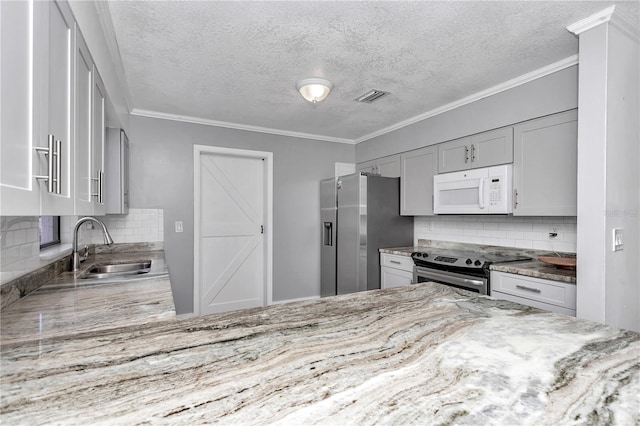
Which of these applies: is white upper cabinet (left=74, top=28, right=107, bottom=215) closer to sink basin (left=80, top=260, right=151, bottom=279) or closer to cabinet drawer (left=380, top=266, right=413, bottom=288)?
sink basin (left=80, top=260, right=151, bottom=279)

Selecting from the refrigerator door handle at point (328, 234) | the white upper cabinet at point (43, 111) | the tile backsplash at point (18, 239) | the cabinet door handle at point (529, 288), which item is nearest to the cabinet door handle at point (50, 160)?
the white upper cabinet at point (43, 111)

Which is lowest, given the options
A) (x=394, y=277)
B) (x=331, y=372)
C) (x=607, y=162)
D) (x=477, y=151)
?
(x=394, y=277)

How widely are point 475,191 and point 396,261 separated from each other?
1085 mm

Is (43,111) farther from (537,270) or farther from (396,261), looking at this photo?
(396,261)

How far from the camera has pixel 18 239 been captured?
5.37 ft

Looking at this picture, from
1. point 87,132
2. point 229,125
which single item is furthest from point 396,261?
point 87,132

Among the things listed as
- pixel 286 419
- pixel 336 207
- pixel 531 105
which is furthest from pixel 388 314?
pixel 336 207

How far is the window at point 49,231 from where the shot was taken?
7.44 feet

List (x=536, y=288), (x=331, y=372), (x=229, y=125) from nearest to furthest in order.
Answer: (x=331, y=372) → (x=536, y=288) → (x=229, y=125)

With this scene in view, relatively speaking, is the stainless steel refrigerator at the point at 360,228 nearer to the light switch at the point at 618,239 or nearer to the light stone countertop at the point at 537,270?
the light stone countertop at the point at 537,270

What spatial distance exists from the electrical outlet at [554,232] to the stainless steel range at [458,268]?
→ 0.88 feet

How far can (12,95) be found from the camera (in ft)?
2.62

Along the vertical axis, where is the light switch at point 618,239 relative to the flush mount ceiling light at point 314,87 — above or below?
below

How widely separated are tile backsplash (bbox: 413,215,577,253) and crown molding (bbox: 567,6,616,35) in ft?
4.56
